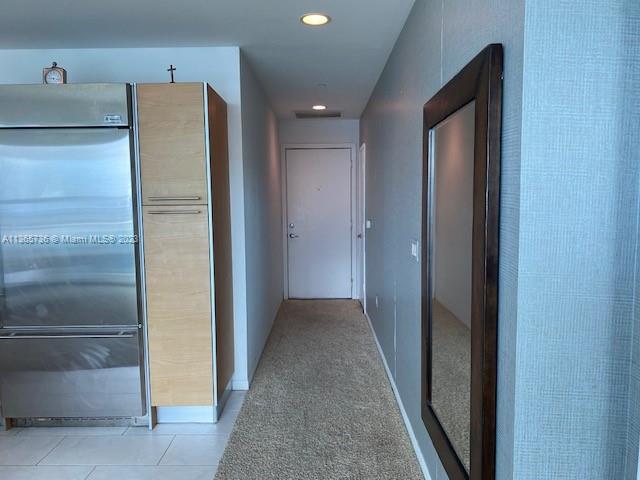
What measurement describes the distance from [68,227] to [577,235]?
8.25 feet

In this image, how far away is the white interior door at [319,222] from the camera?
5719mm

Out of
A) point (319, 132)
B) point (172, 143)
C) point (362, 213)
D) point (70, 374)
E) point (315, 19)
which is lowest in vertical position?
point (70, 374)

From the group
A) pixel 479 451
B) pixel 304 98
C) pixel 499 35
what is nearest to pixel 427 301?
pixel 479 451

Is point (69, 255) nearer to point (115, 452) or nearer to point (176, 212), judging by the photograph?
point (176, 212)

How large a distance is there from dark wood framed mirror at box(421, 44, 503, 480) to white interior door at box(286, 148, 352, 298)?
3.82 metres

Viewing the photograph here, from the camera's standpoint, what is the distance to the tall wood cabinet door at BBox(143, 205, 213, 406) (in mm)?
2529

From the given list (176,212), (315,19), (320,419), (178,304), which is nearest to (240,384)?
(320,419)

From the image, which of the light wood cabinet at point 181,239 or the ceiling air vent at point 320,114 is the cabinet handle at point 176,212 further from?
the ceiling air vent at point 320,114

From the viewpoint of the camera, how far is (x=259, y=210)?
380 cm

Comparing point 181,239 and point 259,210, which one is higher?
point 259,210

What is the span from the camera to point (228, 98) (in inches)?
117

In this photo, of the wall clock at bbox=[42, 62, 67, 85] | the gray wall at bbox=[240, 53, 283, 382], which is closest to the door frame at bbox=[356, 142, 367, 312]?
the gray wall at bbox=[240, 53, 283, 382]

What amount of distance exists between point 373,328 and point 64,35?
3.45 metres

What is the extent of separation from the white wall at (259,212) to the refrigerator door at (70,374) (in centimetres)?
83
